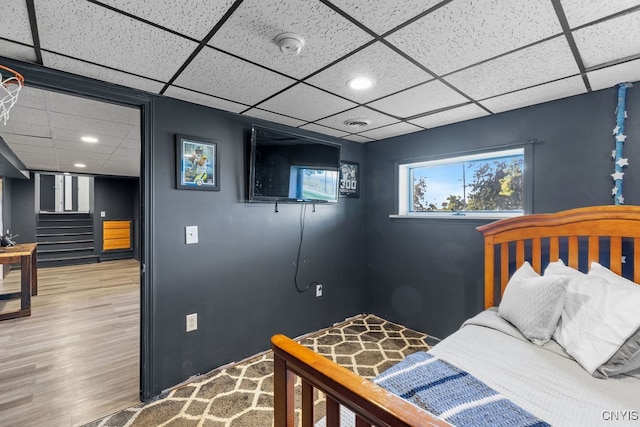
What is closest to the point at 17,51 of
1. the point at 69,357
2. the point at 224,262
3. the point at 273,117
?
the point at 273,117

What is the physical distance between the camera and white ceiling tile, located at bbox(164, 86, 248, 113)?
2029mm

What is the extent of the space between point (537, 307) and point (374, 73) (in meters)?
1.66

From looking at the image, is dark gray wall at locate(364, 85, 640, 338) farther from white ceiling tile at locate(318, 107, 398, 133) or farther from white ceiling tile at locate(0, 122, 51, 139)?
white ceiling tile at locate(0, 122, 51, 139)

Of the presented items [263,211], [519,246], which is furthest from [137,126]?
[519,246]

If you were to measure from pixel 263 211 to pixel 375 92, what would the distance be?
4.61 ft

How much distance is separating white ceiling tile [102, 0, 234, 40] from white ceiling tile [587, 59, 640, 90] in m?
2.10

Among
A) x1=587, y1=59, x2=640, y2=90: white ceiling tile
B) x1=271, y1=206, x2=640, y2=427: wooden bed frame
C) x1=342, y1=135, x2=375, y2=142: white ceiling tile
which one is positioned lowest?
x1=271, y1=206, x2=640, y2=427: wooden bed frame

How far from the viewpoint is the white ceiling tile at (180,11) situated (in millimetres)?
1142

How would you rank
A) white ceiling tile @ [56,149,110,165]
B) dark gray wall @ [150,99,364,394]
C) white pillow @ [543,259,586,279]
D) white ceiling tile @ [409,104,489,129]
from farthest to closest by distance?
white ceiling tile @ [56,149,110,165], white ceiling tile @ [409,104,489,129], dark gray wall @ [150,99,364,394], white pillow @ [543,259,586,279]

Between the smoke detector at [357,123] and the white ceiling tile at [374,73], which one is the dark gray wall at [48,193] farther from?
the white ceiling tile at [374,73]

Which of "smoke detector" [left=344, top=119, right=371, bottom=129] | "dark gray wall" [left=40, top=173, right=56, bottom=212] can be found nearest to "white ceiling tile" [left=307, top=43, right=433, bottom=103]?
"smoke detector" [left=344, top=119, right=371, bottom=129]

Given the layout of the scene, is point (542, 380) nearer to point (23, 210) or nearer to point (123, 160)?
point (123, 160)

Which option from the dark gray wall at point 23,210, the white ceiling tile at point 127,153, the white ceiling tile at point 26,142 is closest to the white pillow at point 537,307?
the white ceiling tile at point 127,153

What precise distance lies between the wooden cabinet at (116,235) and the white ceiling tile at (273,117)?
6862 mm
